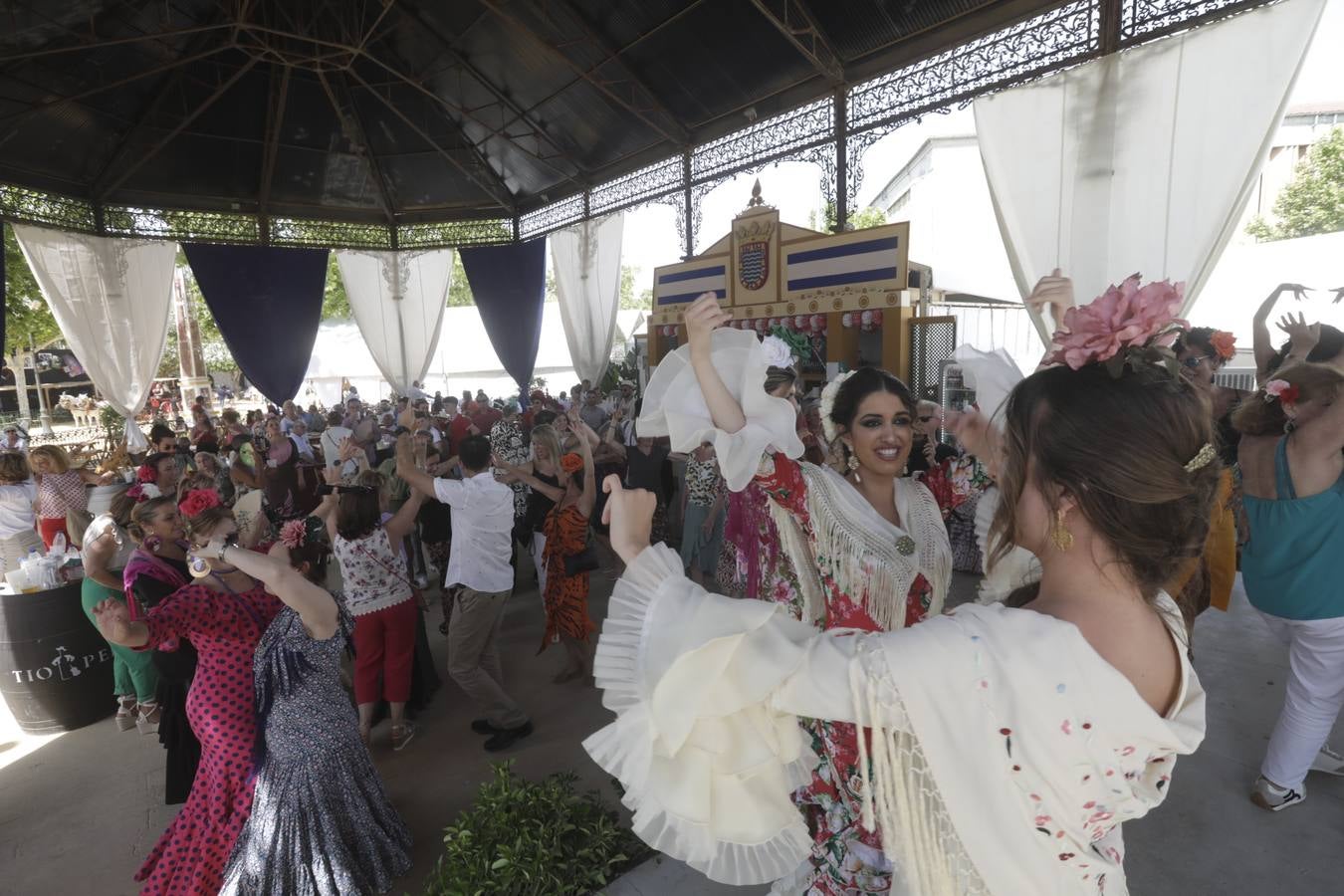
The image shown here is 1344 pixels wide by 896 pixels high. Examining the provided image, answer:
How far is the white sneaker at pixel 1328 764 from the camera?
8.50 ft

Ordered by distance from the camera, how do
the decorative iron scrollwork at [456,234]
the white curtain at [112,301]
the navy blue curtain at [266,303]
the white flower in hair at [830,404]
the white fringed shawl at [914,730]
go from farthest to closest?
the decorative iron scrollwork at [456,234] → the navy blue curtain at [266,303] → the white curtain at [112,301] → the white flower in hair at [830,404] → the white fringed shawl at [914,730]

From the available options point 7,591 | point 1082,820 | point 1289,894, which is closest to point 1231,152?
point 1289,894

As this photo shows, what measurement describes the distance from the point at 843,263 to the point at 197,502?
6.74 metres

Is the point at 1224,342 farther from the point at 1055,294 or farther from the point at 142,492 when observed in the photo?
the point at 142,492

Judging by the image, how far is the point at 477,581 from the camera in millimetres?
3295

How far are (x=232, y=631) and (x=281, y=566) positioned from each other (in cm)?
38

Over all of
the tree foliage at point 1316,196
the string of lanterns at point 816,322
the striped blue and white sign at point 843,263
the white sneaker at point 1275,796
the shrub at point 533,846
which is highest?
the tree foliage at point 1316,196

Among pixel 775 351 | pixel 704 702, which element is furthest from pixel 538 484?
pixel 704 702

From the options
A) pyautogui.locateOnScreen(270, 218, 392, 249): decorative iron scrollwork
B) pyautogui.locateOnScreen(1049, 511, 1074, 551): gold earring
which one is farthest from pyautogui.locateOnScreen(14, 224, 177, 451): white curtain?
pyautogui.locateOnScreen(1049, 511, 1074, 551): gold earring

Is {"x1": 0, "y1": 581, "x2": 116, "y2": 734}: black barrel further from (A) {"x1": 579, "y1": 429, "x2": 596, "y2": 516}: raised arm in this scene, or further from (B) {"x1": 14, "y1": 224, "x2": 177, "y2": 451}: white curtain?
(B) {"x1": 14, "y1": 224, "x2": 177, "y2": 451}: white curtain

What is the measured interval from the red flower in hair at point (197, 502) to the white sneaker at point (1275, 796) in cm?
378

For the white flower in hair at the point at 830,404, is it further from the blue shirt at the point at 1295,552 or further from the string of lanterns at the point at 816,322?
the string of lanterns at the point at 816,322

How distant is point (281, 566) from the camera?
77.4 inches

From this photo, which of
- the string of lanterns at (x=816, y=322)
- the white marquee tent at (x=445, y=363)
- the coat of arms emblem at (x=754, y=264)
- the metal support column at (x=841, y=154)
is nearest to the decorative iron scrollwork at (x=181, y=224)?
the white marquee tent at (x=445, y=363)
